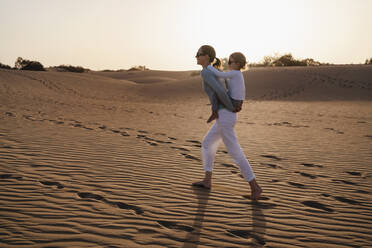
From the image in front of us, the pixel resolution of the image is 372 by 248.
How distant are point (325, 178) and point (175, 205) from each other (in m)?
2.76

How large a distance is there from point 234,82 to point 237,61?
10.2 inches

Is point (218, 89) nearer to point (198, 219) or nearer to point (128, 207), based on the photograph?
point (198, 219)

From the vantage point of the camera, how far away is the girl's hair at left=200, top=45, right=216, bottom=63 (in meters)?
4.08

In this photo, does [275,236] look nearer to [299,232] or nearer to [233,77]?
[299,232]

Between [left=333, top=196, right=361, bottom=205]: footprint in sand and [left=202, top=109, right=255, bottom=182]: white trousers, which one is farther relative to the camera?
[left=333, top=196, right=361, bottom=205]: footprint in sand

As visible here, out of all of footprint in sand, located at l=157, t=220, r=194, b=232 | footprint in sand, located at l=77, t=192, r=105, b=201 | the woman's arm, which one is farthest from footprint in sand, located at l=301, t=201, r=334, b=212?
footprint in sand, located at l=77, t=192, r=105, b=201

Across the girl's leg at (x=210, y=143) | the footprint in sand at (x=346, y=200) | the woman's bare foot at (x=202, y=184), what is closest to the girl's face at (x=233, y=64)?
the girl's leg at (x=210, y=143)

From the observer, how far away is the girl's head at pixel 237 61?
13.1ft

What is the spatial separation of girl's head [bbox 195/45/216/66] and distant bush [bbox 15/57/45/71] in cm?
4584

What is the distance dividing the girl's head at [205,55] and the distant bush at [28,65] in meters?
45.8

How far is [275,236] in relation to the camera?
321 centimetres

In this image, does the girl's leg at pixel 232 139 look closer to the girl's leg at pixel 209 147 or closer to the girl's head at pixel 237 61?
the girl's leg at pixel 209 147

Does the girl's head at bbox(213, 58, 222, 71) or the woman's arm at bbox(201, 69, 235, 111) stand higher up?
the girl's head at bbox(213, 58, 222, 71)

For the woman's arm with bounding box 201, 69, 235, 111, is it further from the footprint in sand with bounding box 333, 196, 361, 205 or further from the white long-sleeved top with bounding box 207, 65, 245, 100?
the footprint in sand with bounding box 333, 196, 361, 205
